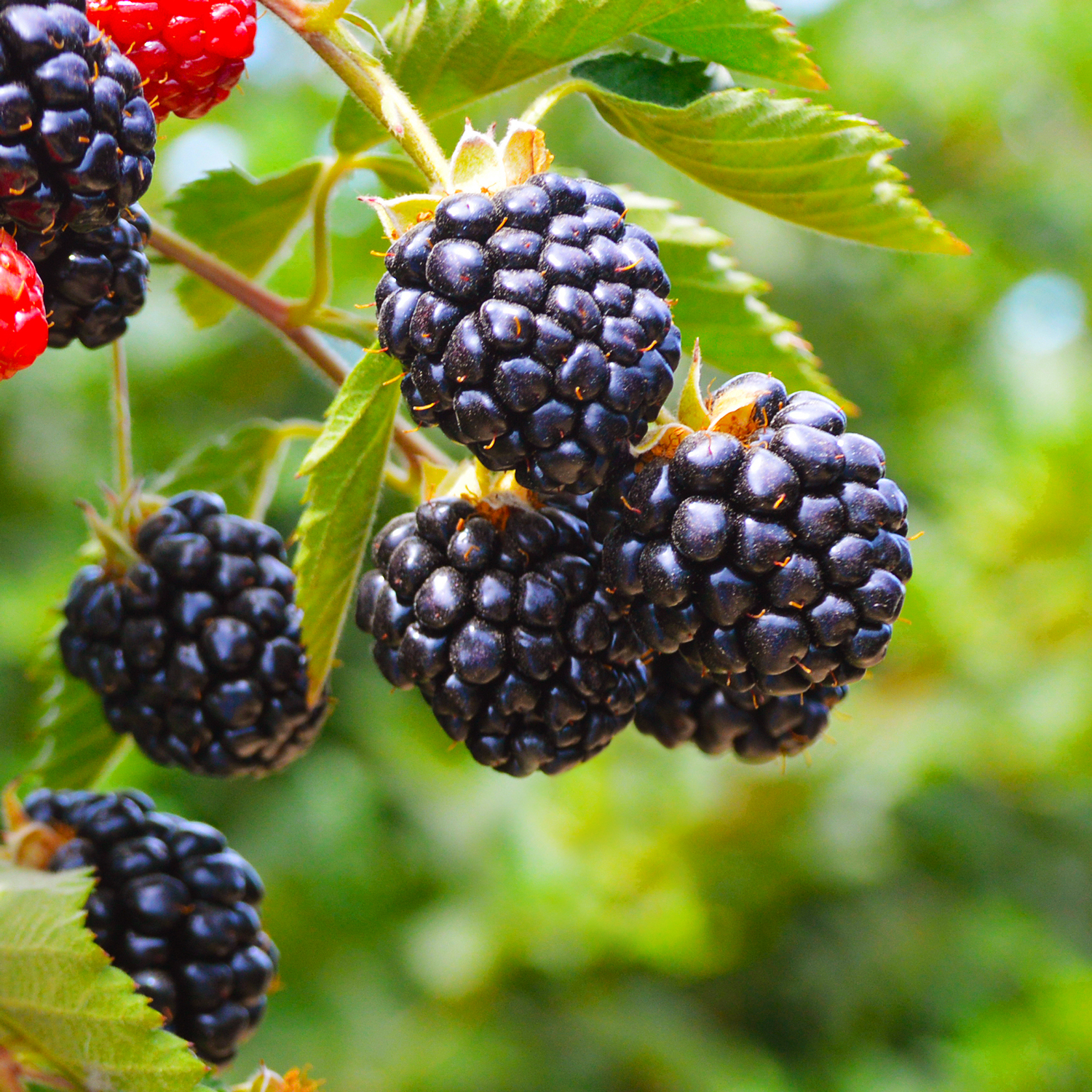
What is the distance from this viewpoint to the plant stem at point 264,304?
3.92 feet

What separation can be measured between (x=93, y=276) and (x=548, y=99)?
387 mm

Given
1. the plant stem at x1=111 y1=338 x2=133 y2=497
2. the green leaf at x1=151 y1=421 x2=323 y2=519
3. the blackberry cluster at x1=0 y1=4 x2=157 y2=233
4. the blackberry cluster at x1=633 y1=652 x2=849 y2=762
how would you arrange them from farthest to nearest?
the green leaf at x1=151 y1=421 x2=323 y2=519 → the plant stem at x1=111 y1=338 x2=133 y2=497 → the blackberry cluster at x1=633 y1=652 x2=849 y2=762 → the blackberry cluster at x1=0 y1=4 x2=157 y2=233

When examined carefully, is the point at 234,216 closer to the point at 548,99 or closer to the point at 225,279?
the point at 225,279

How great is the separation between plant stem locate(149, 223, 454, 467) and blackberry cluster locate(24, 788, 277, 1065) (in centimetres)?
50

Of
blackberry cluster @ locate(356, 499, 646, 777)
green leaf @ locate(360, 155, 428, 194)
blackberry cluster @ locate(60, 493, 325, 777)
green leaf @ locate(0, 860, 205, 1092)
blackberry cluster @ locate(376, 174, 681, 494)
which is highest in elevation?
blackberry cluster @ locate(376, 174, 681, 494)

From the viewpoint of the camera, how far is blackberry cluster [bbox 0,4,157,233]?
0.74 metres

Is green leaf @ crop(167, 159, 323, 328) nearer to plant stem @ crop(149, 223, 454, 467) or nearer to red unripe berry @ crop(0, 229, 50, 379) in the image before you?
plant stem @ crop(149, 223, 454, 467)

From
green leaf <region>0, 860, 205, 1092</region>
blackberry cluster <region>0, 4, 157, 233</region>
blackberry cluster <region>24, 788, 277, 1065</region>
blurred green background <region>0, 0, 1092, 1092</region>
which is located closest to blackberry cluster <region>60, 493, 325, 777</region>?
blackberry cluster <region>24, 788, 277, 1065</region>

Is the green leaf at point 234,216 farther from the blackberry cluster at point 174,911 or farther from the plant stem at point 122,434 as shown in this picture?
the blackberry cluster at point 174,911

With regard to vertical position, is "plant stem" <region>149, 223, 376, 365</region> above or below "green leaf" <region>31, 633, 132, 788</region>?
above

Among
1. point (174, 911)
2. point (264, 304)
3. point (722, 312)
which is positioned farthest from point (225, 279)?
point (174, 911)

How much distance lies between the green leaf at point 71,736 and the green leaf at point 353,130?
2.22 feet

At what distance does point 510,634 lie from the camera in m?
0.94

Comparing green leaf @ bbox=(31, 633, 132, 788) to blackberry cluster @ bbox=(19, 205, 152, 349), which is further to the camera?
green leaf @ bbox=(31, 633, 132, 788)
